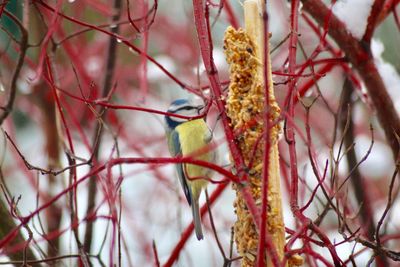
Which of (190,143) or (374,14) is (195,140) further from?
(374,14)

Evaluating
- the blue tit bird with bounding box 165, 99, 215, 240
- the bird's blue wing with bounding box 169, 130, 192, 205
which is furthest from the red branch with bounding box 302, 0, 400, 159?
the bird's blue wing with bounding box 169, 130, 192, 205

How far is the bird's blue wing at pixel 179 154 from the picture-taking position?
7.81 ft

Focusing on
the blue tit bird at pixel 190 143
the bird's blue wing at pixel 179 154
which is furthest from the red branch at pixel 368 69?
the bird's blue wing at pixel 179 154

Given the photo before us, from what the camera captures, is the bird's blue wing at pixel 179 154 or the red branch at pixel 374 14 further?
the bird's blue wing at pixel 179 154

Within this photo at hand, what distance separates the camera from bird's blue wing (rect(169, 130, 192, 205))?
2381 millimetres

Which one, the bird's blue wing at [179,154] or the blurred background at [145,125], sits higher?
the blurred background at [145,125]

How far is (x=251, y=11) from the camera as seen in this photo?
167 centimetres

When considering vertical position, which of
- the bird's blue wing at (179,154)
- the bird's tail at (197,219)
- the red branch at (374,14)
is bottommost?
the bird's tail at (197,219)

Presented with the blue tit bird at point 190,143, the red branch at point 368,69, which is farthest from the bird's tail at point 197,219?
the red branch at point 368,69

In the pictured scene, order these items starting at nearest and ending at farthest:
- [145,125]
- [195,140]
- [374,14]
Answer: [374,14], [195,140], [145,125]

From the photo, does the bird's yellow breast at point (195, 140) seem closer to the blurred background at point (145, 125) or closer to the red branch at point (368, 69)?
the blurred background at point (145, 125)

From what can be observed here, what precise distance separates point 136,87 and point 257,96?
3.17 m

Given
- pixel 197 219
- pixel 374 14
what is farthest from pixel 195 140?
pixel 374 14

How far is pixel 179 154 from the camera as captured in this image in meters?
2.40
